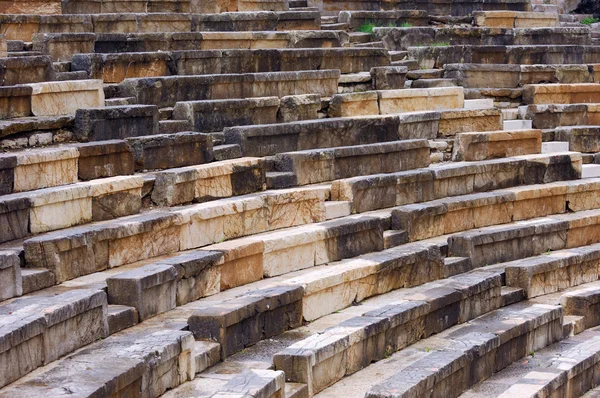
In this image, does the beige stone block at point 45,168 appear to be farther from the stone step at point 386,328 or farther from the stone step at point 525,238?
the stone step at point 525,238

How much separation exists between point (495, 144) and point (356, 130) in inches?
90.3

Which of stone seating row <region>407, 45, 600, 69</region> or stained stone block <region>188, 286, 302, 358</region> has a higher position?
stone seating row <region>407, 45, 600, 69</region>

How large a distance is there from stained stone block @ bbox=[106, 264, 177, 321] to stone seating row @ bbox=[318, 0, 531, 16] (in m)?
10.5

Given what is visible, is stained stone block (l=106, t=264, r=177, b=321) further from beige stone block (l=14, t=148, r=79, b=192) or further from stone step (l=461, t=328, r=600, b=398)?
stone step (l=461, t=328, r=600, b=398)

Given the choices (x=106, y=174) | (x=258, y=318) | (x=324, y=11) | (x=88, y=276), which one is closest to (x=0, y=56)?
(x=106, y=174)

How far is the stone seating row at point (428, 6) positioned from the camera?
62.6 ft

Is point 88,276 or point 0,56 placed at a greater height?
point 0,56

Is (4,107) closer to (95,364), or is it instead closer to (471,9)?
(95,364)

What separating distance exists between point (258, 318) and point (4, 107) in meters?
3.78

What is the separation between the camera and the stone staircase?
28.3 feet

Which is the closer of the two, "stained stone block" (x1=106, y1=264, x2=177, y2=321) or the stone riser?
"stained stone block" (x1=106, y1=264, x2=177, y2=321)

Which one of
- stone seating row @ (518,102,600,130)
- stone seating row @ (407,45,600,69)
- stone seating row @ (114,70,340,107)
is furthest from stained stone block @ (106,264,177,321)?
stone seating row @ (407,45,600,69)

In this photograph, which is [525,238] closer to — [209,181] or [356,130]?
[356,130]

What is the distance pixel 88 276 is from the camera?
937 cm
